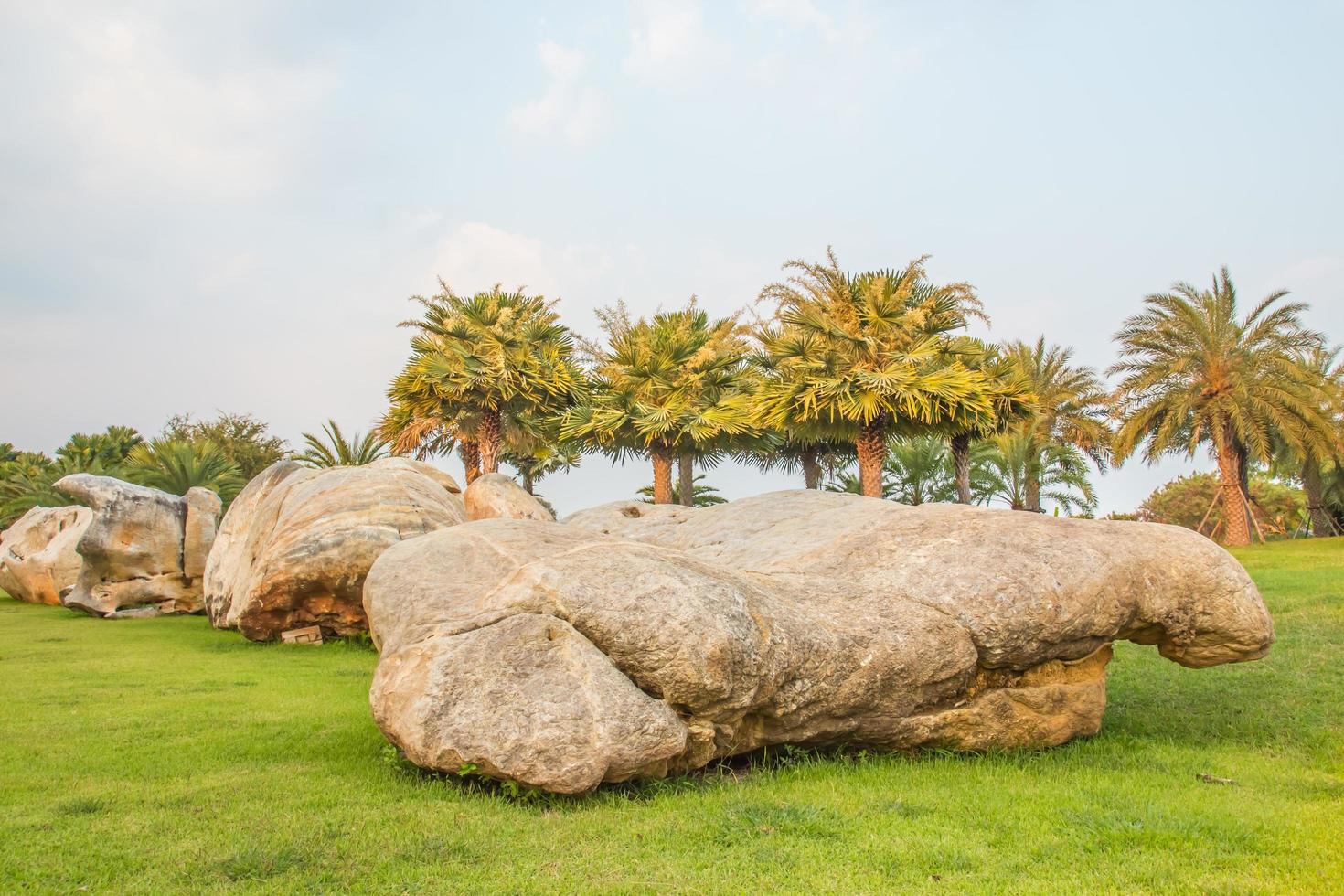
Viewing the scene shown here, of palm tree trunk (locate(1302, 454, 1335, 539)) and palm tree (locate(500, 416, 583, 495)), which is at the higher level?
palm tree (locate(500, 416, 583, 495))

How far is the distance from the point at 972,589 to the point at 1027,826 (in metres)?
2.24

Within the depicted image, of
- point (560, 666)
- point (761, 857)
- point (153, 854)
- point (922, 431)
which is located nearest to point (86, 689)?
point (153, 854)

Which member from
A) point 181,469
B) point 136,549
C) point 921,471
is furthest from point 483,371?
point 921,471

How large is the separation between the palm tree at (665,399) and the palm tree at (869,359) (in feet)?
6.22

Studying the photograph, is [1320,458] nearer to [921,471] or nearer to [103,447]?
[921,471]

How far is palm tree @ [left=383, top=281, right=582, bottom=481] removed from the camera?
86.7ft

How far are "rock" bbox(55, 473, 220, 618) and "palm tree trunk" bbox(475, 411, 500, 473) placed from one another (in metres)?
7.32

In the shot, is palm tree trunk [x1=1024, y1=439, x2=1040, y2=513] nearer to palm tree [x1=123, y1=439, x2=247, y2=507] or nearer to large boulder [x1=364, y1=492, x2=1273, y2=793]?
palm tree [x1=123, y1=439, x2=247, y2=507]

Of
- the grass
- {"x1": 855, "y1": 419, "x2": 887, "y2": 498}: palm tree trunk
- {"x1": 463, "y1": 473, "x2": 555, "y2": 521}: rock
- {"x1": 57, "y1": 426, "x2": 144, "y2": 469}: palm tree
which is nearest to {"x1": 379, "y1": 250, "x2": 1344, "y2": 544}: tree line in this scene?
{"x1": 855, "y1": 419, "x2": 887, "y2": 498}: palm tree trunk

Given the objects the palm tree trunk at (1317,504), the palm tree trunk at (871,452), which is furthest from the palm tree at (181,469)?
the palm tree trunk at (1317,504)

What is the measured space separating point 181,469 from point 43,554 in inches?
358

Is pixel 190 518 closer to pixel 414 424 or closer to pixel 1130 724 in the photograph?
pixel 414 424

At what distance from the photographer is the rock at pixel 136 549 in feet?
71.2

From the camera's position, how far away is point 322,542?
15.3 metres
